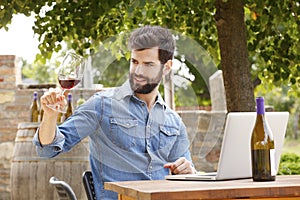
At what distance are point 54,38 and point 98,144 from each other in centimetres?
213

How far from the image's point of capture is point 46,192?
5211mm

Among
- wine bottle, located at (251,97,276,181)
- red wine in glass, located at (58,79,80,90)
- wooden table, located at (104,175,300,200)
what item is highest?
red wine in glass, located at (58,79,80,90)

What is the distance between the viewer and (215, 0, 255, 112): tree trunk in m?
4.54

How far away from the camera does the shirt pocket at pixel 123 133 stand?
10.0 feet

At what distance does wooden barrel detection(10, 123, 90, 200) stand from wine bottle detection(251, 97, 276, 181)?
8.53ft

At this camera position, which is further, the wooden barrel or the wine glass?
the wooden barrel

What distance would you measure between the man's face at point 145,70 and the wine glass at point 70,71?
0.19m

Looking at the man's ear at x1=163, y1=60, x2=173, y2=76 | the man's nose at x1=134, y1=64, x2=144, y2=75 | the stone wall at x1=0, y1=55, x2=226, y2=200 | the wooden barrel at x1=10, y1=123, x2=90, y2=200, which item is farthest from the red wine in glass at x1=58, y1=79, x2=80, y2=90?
the stone wall at x1=0, y1=55, x2=226, y2=200

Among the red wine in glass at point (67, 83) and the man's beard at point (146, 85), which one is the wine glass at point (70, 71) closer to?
the red wine in glass at point (67, 83)

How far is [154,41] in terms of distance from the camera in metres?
3.06

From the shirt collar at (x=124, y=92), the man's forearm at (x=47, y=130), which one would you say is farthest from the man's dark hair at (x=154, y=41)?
the man's forearm at (x=47, y=130)

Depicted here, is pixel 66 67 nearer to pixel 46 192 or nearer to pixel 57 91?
pixel 57 91

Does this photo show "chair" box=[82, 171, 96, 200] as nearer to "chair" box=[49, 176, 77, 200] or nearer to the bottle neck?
"chair" box=[49, 176, 77, 200]

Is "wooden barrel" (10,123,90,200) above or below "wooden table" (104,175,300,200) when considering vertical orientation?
below
